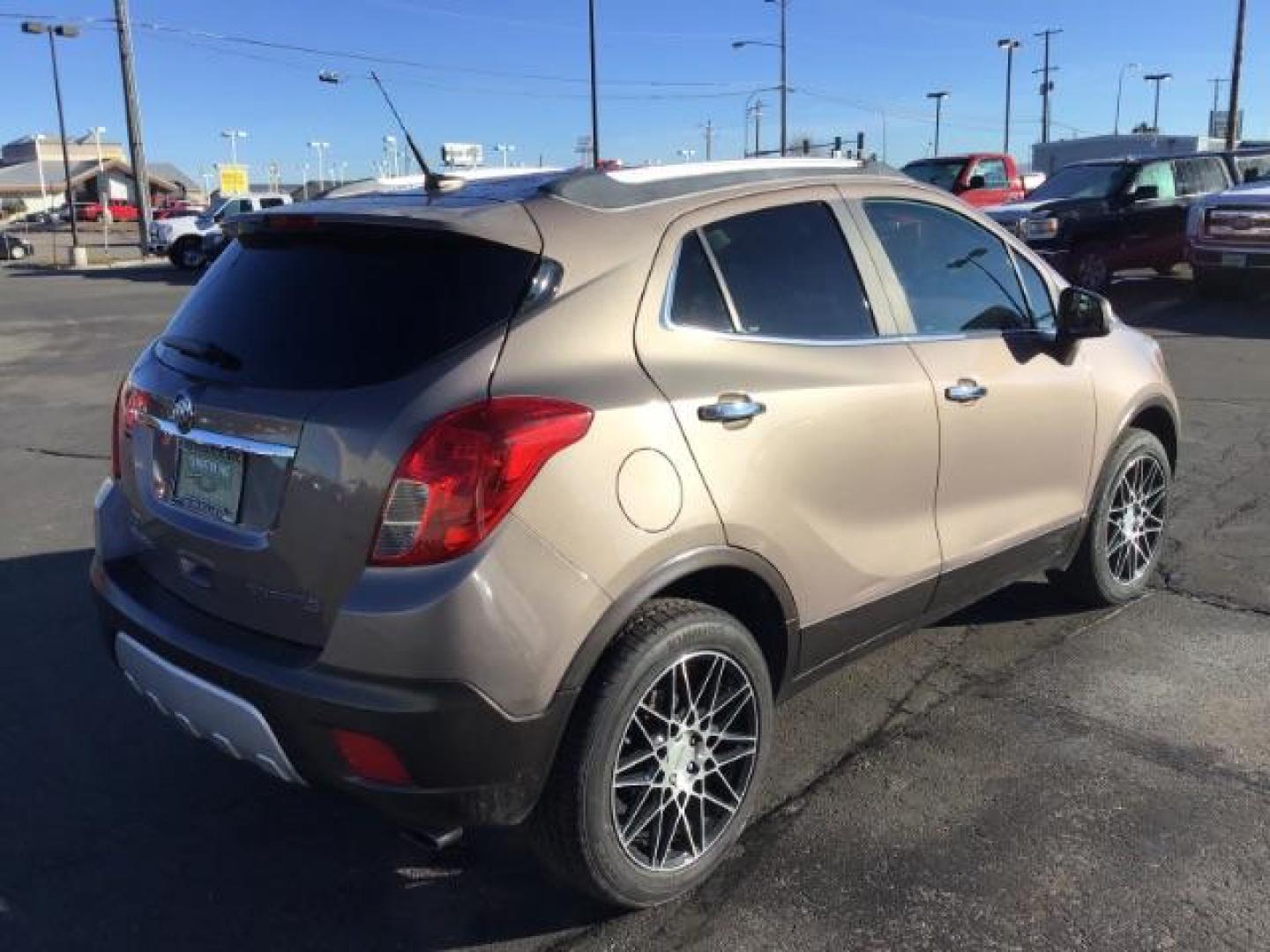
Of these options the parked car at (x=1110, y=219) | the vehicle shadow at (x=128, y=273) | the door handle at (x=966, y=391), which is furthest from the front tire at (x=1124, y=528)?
the vehicle shadow at (x=128, y=273)

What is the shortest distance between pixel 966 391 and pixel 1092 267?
13.3m

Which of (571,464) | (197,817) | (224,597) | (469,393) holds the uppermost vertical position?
(469,393)

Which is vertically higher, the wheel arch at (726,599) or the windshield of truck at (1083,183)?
the windshield of truck at (1083,183)

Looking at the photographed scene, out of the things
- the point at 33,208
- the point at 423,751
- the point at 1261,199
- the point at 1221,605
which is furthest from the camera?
the point at 33,208

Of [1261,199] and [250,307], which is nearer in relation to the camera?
[250,307]

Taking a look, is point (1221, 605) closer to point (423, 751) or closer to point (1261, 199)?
point (423, 751)

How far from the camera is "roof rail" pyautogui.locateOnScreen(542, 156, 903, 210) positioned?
282 cm

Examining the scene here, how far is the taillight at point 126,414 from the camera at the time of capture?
9.98 ft

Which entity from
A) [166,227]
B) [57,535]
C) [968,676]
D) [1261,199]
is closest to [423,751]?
[968,676]

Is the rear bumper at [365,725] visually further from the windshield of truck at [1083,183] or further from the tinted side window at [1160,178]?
the tinted side window at [1160,178]

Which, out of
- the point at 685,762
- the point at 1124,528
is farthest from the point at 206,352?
the point at 1124,528

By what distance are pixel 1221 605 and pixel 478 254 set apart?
3659mm

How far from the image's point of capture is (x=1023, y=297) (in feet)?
13.3

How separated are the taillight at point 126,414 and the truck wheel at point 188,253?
29.8 metres
